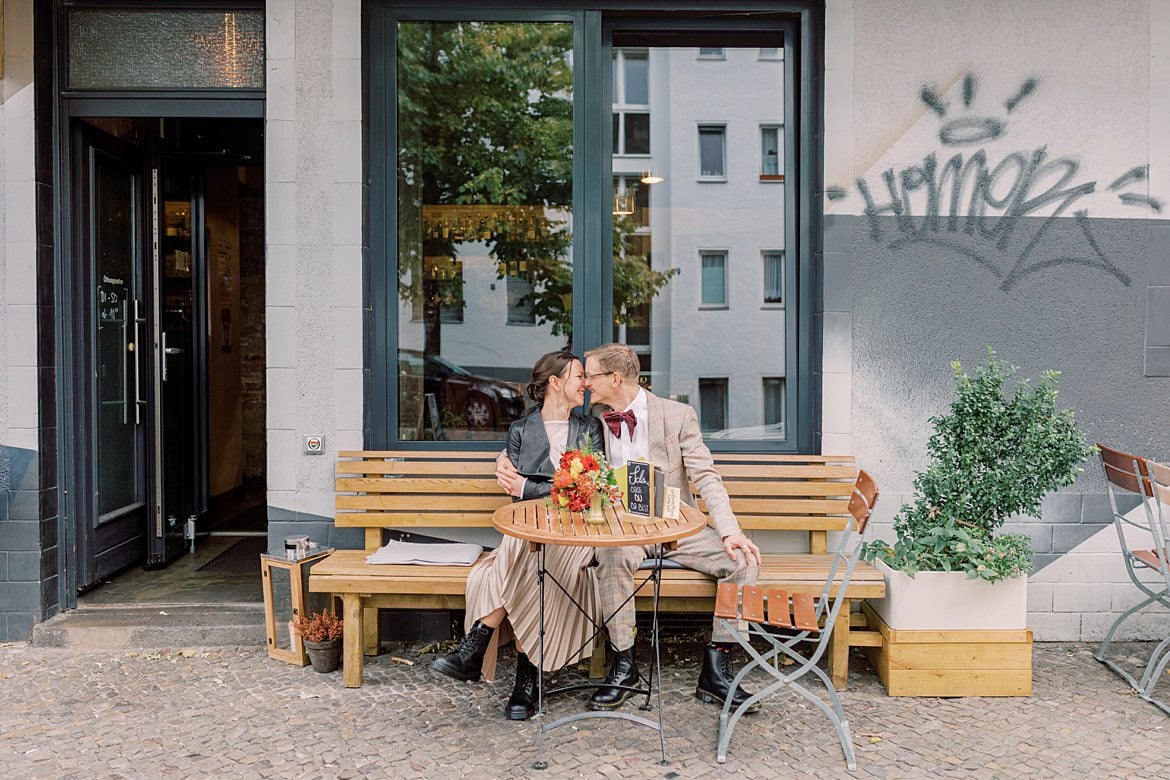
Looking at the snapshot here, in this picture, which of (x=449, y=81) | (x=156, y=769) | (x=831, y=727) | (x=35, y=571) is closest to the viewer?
(x=156, y=769)

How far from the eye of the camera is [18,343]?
4.59 metres

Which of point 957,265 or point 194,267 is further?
point 194,267

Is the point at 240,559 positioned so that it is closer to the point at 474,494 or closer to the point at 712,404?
the point at 474,494

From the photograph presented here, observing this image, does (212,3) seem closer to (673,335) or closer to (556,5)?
(556,5)

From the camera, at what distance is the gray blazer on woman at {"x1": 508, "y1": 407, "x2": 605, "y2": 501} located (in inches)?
164

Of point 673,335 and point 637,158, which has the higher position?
point 637,158

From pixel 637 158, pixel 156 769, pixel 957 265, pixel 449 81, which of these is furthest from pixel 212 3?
pixel 957 265

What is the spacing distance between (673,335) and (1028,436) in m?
2.19

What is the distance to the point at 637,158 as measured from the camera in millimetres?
5398

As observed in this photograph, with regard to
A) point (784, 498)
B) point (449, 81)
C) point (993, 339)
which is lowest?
point (784, 498)

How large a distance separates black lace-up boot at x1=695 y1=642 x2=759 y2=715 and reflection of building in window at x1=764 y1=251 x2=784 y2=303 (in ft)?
6.93

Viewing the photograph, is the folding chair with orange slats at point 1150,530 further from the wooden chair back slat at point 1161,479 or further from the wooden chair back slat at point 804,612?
the wooden chair back slat at point 804,612

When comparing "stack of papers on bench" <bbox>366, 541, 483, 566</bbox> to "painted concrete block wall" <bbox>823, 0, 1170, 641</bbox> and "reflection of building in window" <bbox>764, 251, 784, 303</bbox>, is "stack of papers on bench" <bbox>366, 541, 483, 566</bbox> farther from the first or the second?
"reflection of building in window" <bbox>764, 251, 784, 303</bbox>

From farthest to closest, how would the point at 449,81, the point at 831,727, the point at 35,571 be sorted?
1. the point at 449,81
2. the point at 35,571
3. the point at 831,727
